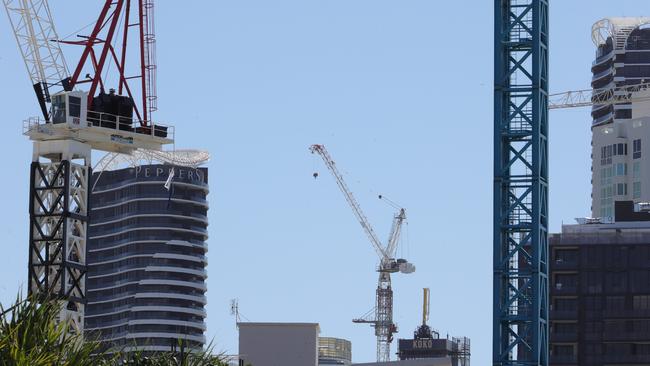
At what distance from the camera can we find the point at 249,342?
169 m

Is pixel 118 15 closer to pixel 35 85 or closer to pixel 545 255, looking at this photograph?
pixel 35 85

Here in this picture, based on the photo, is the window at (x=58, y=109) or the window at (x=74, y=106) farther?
the window at (x=58, y=109)

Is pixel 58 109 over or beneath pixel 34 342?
over

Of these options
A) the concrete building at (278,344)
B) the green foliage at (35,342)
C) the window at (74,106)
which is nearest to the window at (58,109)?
the window at (74,106)

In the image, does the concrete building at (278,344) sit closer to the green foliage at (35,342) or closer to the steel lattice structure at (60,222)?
the steel lattice structure at (60,222)

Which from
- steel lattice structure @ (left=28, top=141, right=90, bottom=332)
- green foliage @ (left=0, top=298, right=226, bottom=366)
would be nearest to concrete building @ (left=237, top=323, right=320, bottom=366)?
steel lattice structure @ (left=28, top=141, right=90, bottom=332)

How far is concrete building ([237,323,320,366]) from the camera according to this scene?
553ft

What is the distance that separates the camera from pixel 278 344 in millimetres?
169500

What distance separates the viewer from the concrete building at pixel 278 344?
6634 inches

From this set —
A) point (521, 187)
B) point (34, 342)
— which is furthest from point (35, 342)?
point (521, 187)

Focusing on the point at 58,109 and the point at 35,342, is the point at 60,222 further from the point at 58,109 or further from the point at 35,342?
the point at 35,342

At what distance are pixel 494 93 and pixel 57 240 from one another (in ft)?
128

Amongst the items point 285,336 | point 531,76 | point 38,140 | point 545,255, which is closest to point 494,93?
point 531,76

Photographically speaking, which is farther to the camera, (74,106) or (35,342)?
(74,106)
